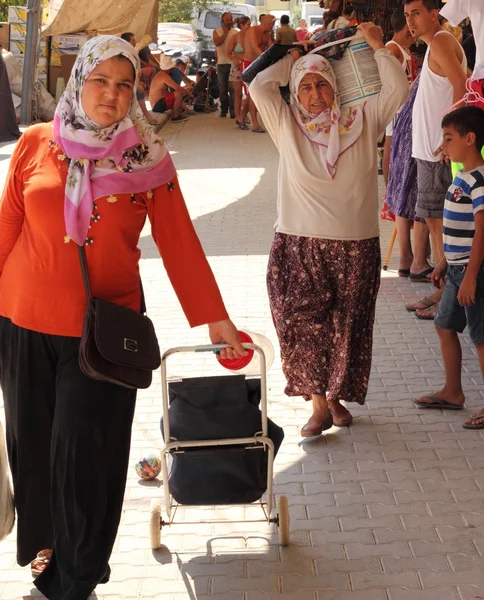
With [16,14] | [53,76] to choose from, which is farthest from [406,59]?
[53,76]

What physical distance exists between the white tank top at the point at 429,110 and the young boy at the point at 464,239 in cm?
166

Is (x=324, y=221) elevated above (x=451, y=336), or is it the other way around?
(x=324, y=221)

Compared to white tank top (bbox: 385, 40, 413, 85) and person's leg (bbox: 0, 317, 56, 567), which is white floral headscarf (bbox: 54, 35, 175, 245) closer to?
person's leg (bbox: 0, 317, 56, 567)

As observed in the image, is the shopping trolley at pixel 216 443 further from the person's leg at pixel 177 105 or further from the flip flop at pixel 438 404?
the person's leg at pixel 177 105

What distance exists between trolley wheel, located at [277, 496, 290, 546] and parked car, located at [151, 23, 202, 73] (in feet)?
76.9

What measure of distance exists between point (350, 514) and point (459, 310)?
1344 millimetres

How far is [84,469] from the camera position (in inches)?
120

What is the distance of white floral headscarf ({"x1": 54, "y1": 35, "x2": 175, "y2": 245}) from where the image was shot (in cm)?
296

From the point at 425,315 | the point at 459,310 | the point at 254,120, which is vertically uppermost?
the point at 459,310

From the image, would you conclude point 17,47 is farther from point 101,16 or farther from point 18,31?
point 101,16

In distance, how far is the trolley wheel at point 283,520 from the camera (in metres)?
3.61

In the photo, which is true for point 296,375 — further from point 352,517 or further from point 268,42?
point 268,42

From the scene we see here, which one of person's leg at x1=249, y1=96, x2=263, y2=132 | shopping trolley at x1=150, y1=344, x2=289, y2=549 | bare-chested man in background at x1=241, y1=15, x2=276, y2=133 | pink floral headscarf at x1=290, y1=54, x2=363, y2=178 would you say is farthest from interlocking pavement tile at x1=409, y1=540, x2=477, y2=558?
person's leg at x1=249, y1=96, x2=263, y2=132

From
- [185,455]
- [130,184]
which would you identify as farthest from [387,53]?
[185,455]
